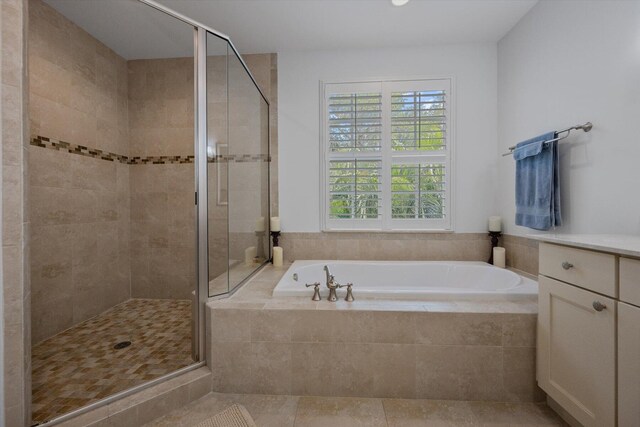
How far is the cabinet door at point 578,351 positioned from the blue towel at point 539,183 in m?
0.74

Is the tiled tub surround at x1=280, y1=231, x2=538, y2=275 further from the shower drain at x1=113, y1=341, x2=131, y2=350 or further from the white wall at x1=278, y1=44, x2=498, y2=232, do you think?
the shower drain at x1=113, y1=341, x2=131, y2=350

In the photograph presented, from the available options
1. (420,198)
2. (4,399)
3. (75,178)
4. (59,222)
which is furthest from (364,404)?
(75,178)

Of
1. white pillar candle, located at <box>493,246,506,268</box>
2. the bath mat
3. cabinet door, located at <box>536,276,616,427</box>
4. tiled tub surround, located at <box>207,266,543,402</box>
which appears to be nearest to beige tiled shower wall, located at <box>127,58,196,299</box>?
tiled tub surround, located at <box>207,266,543,402</box>

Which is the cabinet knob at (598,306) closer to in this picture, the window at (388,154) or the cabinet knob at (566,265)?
the cabinet knob at (566,265)

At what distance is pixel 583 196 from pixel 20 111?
2874mm

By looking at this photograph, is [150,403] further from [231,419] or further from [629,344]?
[629,344]

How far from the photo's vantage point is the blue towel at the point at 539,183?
5.78 ft

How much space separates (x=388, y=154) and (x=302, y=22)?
4.30 feet

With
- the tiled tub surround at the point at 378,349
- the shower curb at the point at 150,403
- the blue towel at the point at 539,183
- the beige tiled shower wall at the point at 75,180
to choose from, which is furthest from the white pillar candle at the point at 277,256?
the blue towel at the point at 539,183

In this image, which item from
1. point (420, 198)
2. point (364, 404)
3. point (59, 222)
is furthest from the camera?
point (420, 198)

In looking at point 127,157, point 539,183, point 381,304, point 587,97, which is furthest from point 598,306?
point 127,157

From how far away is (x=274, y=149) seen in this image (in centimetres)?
261

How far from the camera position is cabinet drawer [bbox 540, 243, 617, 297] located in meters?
0.97

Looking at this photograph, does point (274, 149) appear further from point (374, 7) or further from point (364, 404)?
point (364, 404)
